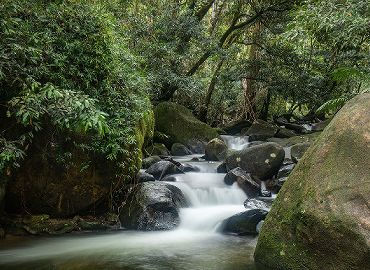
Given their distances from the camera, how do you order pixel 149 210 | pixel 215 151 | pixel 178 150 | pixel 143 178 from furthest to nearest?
pixel 178 150 < pixel 215 151 < pixel 143 178 < pixel 149 210

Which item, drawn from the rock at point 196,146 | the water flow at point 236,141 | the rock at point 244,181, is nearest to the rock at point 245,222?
the rock at point 244,181

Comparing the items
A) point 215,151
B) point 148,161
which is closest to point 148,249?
point 148,161

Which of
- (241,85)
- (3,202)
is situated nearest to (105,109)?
(3,202)

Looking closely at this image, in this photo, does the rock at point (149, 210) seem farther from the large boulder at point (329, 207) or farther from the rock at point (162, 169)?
the large boulder at point (329, 207)

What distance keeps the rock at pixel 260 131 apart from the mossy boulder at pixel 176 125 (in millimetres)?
2168

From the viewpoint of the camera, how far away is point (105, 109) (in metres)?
6.32

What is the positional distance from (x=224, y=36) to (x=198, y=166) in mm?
6479

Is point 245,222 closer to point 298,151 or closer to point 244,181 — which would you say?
point 244,181

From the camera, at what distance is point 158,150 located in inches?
473

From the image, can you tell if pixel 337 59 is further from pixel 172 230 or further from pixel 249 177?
pixel 172 230

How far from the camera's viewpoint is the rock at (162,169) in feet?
30.0

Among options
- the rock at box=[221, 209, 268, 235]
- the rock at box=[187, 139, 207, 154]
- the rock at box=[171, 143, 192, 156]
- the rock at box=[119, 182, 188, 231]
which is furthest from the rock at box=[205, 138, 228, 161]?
the rock at box=[221, 209, 268, 235]

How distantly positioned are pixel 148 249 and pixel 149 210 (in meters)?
1.33

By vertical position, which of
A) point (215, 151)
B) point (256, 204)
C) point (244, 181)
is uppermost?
point (215, 151)
